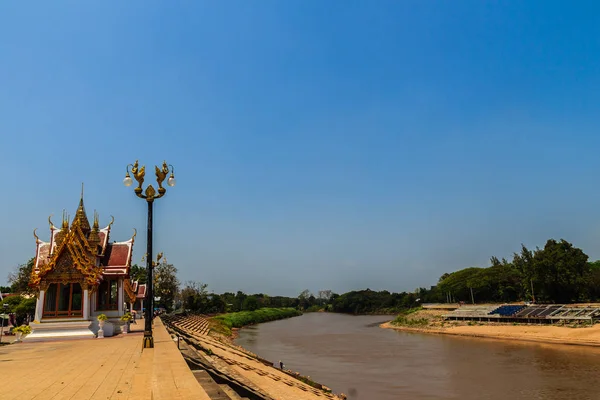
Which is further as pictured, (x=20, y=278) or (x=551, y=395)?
(x=20, y=278)

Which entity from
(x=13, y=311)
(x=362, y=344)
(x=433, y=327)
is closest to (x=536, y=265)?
(x=433, y=327)

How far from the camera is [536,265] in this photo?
56500 millimetres

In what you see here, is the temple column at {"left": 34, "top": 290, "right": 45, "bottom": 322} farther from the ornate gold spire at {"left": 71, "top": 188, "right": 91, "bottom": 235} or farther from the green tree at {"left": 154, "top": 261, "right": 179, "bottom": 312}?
the green tree at {"left": 154, "top": 261, "right": 179, "bottom": 312}

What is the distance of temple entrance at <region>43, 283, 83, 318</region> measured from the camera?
21109 millimetres

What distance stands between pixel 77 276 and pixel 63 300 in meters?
2.71

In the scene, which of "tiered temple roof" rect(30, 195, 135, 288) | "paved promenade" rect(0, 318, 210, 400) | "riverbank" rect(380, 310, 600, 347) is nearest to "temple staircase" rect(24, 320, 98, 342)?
"tiered temple roof" rect(30, 195, 135, 288)

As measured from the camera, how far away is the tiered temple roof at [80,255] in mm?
21219

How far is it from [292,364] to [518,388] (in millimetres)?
16003

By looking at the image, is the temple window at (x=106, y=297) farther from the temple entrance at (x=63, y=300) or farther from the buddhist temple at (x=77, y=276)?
the temple entrance at (x=63, y=300)

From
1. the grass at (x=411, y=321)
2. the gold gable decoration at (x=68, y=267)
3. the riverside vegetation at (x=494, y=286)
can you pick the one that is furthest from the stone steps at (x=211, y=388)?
the grass at (x=411, y=321)

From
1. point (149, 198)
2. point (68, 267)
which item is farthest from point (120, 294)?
point (149, 198)

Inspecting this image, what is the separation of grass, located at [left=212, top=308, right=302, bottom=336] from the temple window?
29.2 meters

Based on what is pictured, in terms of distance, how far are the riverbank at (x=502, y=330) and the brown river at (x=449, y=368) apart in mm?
2415

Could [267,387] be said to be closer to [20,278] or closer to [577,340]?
[577,340]
